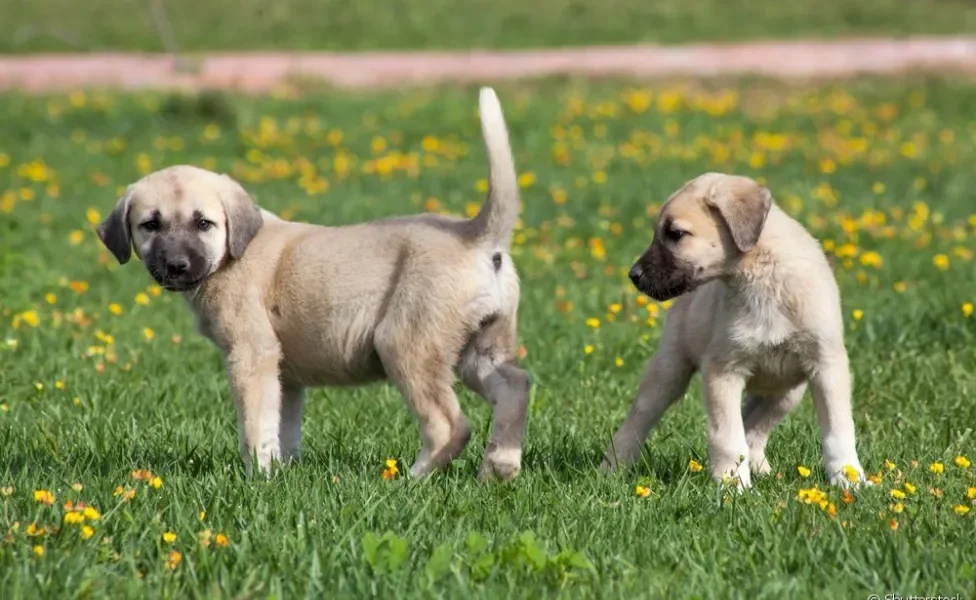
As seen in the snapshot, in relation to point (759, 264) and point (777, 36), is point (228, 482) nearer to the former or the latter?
point (759, 264)

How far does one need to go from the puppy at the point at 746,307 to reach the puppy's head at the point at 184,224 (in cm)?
155

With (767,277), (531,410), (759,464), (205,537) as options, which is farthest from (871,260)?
(205,537)

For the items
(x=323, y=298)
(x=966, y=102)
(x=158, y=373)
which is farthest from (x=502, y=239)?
Result: (x=966, y=102)

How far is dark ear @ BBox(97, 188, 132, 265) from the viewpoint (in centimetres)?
561

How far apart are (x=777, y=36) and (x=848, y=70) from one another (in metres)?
5.44

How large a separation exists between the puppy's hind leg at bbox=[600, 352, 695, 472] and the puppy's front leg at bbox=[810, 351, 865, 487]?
59cm

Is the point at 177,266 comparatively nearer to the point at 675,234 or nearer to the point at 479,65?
the point at 675,234

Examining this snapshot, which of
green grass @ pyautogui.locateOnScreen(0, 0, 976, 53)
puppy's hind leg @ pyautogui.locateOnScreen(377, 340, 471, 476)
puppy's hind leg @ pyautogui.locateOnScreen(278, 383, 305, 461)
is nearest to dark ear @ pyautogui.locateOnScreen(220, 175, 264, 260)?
puppy's hind leg @ pyautogui.locateOnScreen(278, 383, 305, 461)

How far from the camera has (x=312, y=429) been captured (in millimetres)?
6090

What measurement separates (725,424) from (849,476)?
47cm

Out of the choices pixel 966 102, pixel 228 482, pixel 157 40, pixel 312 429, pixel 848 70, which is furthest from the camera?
pixel 157 40

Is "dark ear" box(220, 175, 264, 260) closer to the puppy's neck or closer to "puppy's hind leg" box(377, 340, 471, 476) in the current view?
"puppy's hind leg" box(377, 340, 471, 476)

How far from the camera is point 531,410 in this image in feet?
20.7

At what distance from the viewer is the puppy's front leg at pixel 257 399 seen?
17.4 feet
